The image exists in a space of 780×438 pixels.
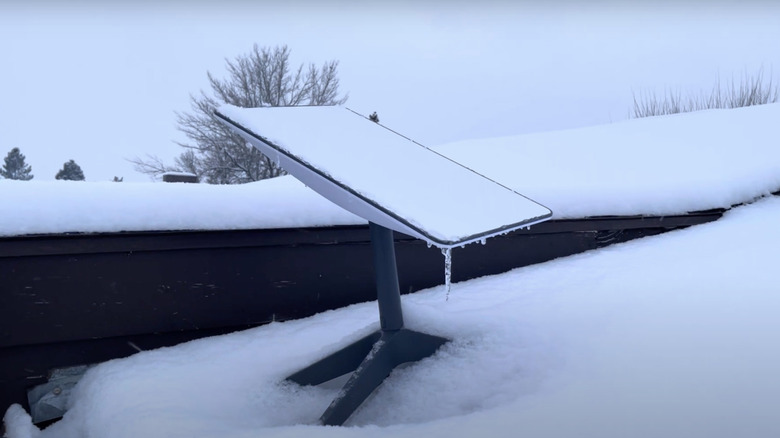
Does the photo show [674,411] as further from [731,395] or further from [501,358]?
[501,358]

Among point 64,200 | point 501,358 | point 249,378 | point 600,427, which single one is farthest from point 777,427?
point 64,200

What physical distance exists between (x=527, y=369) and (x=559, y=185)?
6.61ft

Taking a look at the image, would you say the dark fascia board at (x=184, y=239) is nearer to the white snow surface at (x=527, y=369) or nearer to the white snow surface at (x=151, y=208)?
the white snow surface at (x=151, y=208)

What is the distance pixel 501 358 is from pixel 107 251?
1675 mm

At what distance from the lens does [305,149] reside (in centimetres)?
163

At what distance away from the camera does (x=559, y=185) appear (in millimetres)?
3436

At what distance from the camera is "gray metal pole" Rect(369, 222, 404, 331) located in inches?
73.1

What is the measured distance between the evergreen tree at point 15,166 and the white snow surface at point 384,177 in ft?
132

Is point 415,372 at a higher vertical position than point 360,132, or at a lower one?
lower

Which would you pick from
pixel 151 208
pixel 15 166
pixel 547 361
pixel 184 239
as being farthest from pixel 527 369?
pixel 15 166

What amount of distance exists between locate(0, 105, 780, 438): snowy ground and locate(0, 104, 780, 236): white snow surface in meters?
0.04

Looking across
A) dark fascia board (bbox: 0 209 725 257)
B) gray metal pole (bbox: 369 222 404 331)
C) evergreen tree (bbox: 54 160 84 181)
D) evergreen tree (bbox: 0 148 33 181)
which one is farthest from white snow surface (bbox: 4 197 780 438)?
evergreen tree (bbox: 0 148 33 181)

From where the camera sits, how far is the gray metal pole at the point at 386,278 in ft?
6.09

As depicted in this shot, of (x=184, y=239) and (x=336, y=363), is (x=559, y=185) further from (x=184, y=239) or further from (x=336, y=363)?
(x=184, y=239)
